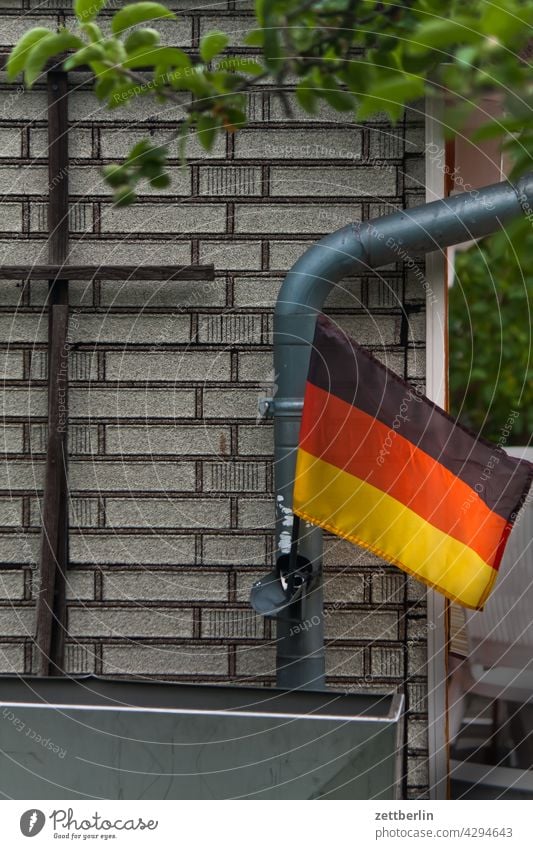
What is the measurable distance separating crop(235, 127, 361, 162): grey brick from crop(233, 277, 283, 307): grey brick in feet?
1.98

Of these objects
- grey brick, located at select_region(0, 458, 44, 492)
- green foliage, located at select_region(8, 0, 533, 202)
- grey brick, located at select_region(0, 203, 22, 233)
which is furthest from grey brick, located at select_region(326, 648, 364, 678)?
green foliage, located at select_region(8, 0, 533, 202)

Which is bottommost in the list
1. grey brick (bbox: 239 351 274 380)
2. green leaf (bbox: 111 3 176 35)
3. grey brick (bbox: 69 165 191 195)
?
grey brick (bbox: 239 351 274 380)

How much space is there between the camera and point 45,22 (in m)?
5.31

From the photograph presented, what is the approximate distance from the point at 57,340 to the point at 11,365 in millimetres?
326

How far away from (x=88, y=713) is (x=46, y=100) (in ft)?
10.2

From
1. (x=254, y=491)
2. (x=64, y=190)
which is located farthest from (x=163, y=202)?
(x=254, y=491)

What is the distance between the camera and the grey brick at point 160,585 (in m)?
5.32

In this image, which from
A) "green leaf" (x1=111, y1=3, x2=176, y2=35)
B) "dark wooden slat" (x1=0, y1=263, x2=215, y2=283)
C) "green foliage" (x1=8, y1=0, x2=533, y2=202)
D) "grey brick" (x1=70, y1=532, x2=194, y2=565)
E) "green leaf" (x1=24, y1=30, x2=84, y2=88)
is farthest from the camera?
"grey brick" (x1=70, y1=532, x2=194, y2=565)

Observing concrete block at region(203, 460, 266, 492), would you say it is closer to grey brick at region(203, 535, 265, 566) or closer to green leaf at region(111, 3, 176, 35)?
grey brick at region(203, 535, 265, 566)

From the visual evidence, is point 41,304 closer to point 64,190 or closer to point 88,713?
point 64,190

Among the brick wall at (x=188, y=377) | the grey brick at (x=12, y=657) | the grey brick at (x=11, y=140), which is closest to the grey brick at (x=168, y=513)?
the brick wall at (x=188, y=377)

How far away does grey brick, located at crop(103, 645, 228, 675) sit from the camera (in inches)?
208

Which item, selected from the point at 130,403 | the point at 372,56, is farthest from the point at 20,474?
the point at 372,56
